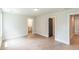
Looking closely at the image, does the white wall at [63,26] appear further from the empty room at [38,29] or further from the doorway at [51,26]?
the doorway at [51,26]

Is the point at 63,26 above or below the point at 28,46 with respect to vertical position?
above

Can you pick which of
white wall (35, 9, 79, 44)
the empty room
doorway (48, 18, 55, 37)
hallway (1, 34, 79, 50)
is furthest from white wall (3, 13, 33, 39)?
doorway (48, 18, 55, 37)

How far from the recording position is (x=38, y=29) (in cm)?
650

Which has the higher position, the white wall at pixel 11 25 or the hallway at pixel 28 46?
the white wall at pixel 11 25

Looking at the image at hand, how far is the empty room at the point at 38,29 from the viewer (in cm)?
229

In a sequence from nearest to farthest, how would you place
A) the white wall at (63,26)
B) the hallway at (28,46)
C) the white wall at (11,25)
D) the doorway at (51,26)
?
1. the hallway at (28,46)
2. the white wall at (11,25)
3. the white wall at (63,26)
4. the doorway at (51,26)

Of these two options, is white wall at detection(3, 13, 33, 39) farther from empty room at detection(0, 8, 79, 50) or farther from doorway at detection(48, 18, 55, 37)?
doorway at detection(48, 18, 55, 37)

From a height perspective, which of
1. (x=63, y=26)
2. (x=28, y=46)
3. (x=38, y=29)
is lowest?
(x=28, y=46)

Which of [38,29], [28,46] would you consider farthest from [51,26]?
[28,46]

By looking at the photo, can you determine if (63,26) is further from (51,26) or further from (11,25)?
(11,25)

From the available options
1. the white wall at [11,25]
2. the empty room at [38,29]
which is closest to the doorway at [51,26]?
the empty room at [38,29]

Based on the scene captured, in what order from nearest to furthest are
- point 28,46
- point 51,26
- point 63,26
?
1. point 28,46
2. point 63,26
3. point 51,26
